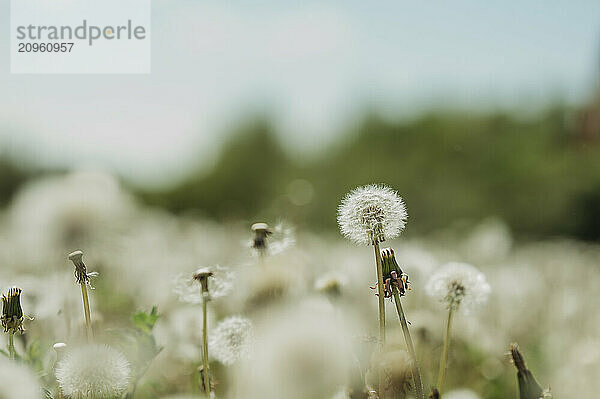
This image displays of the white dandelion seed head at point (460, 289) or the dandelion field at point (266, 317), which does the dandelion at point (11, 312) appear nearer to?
the dandelion field at point (266, 317)

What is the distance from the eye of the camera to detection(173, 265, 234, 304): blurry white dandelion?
72 cm

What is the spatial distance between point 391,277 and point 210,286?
0.74 ft

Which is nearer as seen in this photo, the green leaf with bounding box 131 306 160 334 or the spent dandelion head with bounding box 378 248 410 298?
the spent dandelion head with bounding box 378 248 410 298

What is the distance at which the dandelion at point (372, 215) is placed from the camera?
635 mm

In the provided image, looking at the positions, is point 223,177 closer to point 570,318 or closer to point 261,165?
point 261,165

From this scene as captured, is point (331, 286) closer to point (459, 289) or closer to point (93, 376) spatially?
point (459, 289)

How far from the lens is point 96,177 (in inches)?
63.0

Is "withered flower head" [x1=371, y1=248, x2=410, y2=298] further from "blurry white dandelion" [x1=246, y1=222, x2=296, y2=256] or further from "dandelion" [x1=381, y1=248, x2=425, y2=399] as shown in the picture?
"blurry white dandelion" [x1=246, y1=222, x2=296, y2=256]

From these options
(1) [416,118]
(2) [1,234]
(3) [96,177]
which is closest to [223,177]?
(1) [416,118]

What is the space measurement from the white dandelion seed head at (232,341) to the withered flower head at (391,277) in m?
0.17

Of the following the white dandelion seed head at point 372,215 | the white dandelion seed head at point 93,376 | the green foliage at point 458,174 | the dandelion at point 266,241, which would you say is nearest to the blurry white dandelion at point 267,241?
the dandelion at point 266,241

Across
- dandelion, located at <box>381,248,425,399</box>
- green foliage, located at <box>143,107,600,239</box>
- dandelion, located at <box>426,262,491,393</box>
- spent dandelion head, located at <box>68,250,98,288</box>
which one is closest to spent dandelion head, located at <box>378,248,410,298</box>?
dandelion, located at <box>381,248,425,399</box>

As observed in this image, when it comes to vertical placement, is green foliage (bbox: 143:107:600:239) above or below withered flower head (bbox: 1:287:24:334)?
above

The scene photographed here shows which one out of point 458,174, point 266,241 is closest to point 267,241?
point 266,241
